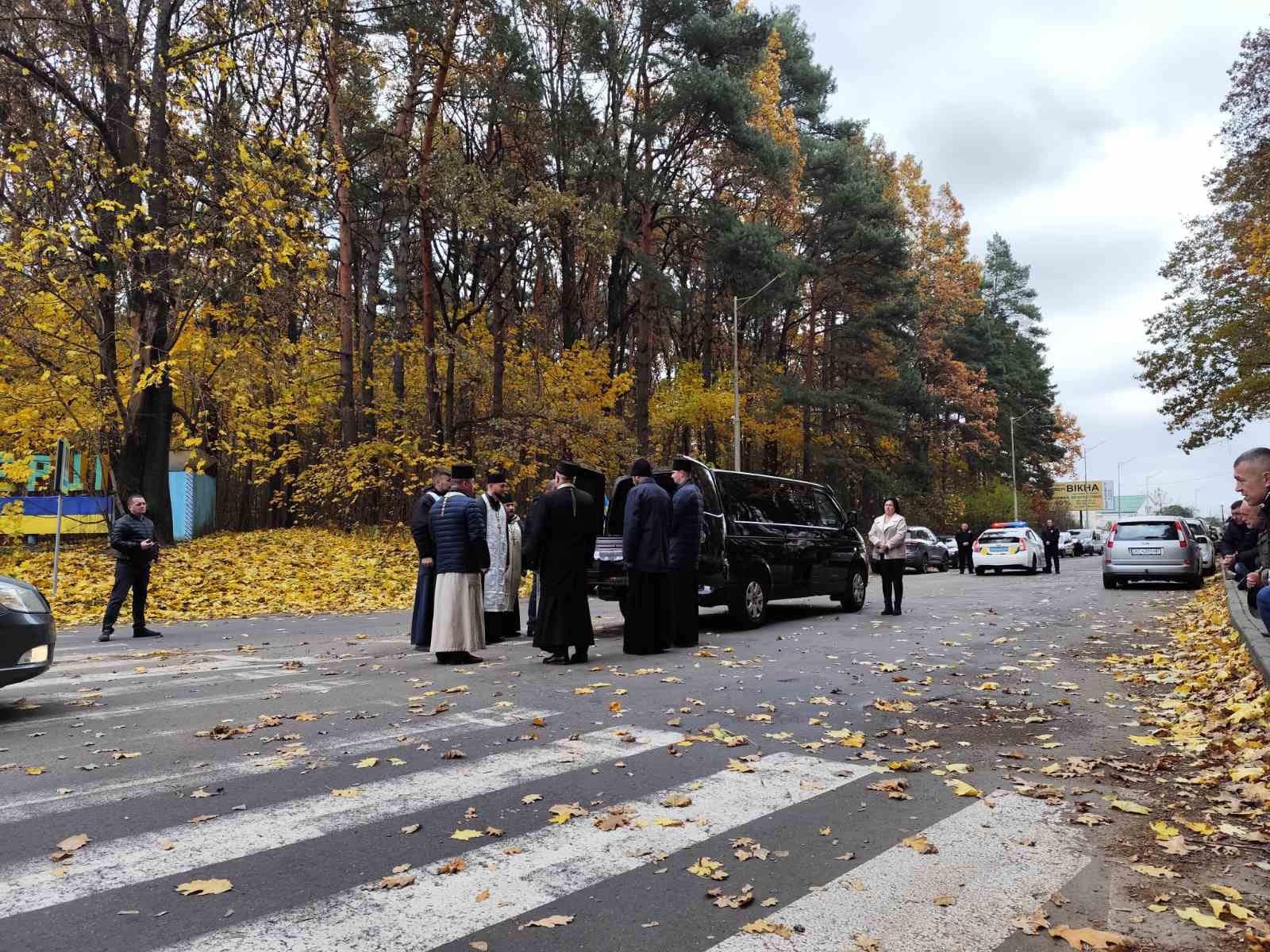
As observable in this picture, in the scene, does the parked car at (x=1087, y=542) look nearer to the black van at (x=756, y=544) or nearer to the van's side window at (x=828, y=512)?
the van's side window at (x=828, y=512)

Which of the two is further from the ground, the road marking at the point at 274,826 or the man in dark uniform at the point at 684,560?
the man in dark uniform at the point at 684,560

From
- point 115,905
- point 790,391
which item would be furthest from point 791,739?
point 790,391

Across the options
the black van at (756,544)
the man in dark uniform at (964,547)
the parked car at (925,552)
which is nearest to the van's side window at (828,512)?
the black van at (756,544)

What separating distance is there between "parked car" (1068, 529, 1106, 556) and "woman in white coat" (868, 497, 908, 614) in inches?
1869

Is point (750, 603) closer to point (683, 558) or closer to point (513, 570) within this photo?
point (683, 558)

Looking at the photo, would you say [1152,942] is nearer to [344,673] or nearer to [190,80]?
[344,673]

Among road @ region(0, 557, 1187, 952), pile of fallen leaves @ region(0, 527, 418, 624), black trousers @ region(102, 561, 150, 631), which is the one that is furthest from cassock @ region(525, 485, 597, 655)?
pile of fallen leaves @ region(0, 527, 418, 624)

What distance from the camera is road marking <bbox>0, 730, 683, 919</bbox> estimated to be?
3861 millimetres

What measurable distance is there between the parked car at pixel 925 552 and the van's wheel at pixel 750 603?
78.2 ft

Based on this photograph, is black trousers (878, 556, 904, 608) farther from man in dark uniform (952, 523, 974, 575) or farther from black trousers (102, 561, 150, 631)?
man in dark uniform (952, 523, 974, 575)

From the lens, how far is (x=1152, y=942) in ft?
11.1

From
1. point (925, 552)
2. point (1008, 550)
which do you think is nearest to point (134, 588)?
point (1008, 550)

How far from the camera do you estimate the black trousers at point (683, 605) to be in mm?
11023

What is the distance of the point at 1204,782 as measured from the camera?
17.6 feet
